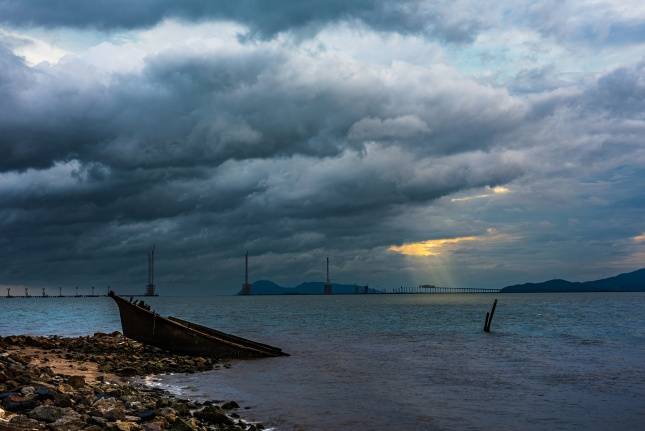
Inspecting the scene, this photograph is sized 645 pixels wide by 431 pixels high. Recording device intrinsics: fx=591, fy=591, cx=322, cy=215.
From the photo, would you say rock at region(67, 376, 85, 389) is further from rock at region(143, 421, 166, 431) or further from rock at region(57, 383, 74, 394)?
rock at region(143, 421, 166, 431)

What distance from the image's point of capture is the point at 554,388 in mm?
27469

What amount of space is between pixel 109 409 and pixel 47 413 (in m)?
2.41

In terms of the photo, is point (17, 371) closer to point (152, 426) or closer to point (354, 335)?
point (152, 426)

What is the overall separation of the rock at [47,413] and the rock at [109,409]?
109cm

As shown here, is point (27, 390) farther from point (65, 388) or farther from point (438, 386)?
point (438, 386)

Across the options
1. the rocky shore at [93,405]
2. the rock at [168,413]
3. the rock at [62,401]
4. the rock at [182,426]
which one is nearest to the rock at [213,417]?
the rocky shore at [93,405]

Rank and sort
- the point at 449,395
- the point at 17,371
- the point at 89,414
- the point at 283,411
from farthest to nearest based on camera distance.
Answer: the point at 449,395 < the point at 283,411 < the point at 17,371 < the point at 89,414

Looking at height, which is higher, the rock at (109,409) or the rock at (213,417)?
the rock at (109,409)

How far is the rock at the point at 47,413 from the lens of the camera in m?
14.5

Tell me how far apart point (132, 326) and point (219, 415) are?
22.2m

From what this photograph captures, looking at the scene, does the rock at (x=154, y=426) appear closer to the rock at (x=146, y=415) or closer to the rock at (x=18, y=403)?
the rock at (x=146, y=415)

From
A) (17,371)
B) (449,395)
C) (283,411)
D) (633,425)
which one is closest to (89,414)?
(17,371)

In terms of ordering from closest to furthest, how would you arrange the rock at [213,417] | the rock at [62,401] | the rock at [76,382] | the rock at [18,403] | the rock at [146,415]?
the rock at [18,403] → the rock at [62,401] → the rock at [146,415] → the rock at [213,417] → the rock at [76,382]

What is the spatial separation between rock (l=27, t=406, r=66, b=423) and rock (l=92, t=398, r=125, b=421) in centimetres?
109
